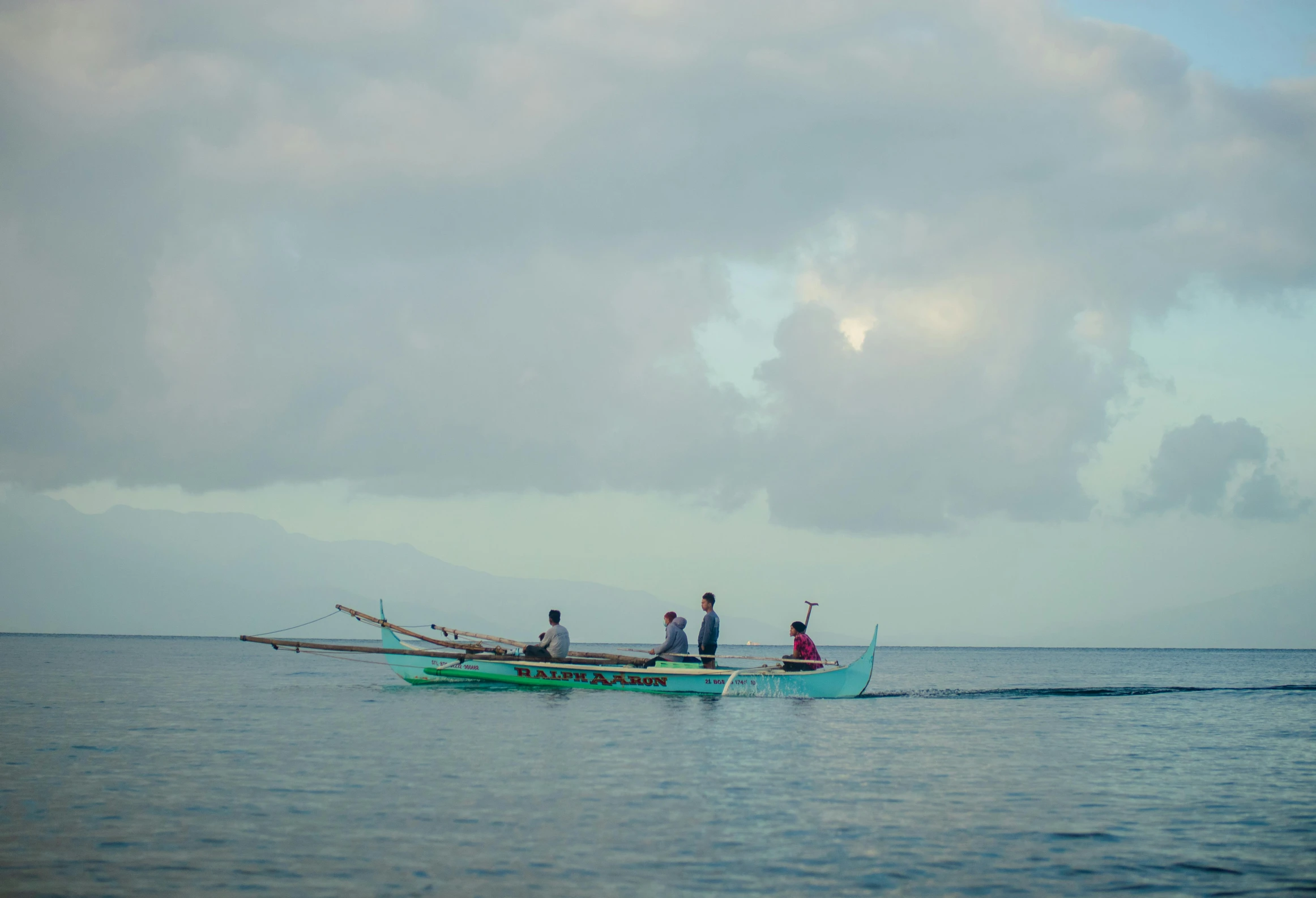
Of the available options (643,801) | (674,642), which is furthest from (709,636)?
(643,801)

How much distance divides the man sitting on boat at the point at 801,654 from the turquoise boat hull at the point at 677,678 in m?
0.25

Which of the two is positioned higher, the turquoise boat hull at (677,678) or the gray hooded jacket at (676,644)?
the gray hooded jacket at (676,644)

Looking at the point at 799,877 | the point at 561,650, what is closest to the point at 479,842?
the point at 799,877

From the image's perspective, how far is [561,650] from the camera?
1280 inches

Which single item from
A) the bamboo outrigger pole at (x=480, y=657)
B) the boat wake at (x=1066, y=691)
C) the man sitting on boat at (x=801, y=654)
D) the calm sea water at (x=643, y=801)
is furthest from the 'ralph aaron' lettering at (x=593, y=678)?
the boat wake at (x=1066, y=691)

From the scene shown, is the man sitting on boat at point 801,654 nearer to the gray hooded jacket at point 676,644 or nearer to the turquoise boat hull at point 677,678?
the turquoise boat hull at point 677,678

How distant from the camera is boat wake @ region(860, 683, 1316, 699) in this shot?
41469 millimetres

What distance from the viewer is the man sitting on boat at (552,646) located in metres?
32.2

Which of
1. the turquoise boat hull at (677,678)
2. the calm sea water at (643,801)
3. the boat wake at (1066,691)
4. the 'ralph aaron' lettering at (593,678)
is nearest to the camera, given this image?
the calm sea water at (643,801)

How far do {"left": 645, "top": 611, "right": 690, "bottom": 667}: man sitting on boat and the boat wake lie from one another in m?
7.01

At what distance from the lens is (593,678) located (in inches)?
1254

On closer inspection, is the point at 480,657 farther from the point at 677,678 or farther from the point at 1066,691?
the point at 1066,691

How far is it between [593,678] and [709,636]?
3.84m

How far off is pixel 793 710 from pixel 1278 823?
50.6 feet
